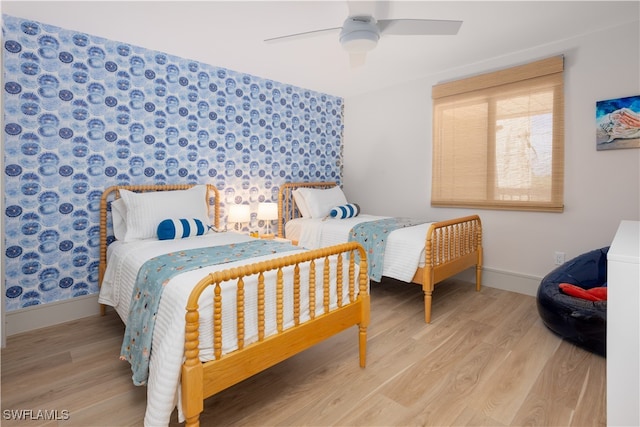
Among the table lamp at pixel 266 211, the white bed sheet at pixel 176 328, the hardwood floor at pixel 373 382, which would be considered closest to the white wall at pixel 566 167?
the hardwood floor at pixel 373 382

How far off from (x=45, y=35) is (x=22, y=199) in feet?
4.13

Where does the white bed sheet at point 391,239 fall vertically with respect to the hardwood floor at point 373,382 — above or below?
above

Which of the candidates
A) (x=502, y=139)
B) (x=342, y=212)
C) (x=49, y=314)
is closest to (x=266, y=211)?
(x=342, y=212)

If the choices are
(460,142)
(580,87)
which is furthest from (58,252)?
(580,87)

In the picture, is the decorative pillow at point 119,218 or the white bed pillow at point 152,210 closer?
the white bed pillow at point 152,210

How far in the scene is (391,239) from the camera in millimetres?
3014

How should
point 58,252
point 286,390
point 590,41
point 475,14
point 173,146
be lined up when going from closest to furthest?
point 286,390 → point 475,14 → point 58,252 → point 590,41 → point 173,146

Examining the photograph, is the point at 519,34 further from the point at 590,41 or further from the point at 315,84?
the point at 315,84

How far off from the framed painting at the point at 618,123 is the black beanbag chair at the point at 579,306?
878 millimetres

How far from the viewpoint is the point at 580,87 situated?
298 centimetres

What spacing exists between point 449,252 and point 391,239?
21.3 inches

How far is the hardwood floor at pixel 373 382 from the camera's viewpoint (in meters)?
1.64

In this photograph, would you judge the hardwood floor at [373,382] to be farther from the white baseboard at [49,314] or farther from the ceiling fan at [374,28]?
the ceiling fan at [374,28]

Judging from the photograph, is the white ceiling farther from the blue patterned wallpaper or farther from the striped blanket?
the striped blanket
